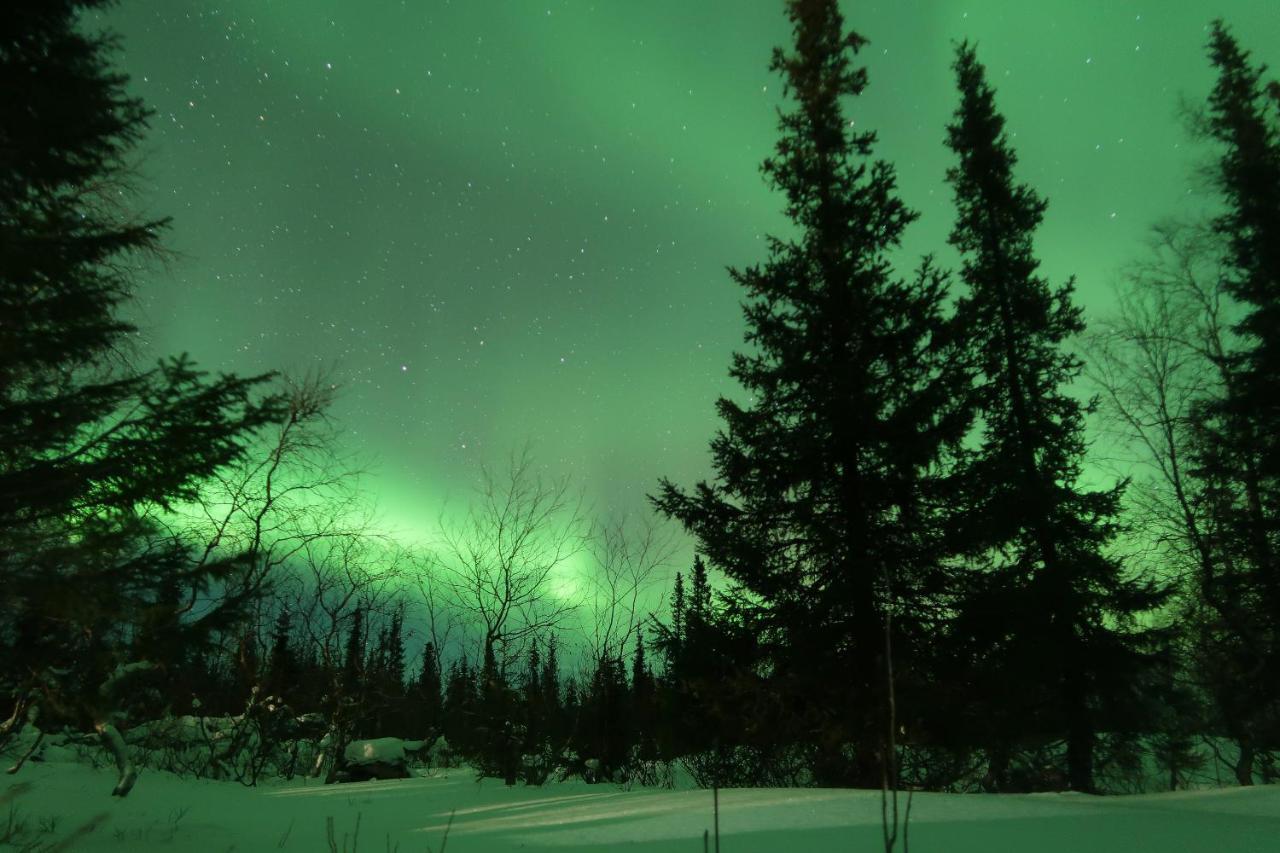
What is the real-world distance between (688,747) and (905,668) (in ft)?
12.9

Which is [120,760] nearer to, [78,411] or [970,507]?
[78,411]

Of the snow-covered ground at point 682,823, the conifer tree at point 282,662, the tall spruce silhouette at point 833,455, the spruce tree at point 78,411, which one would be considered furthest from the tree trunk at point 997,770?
the conifer tree at point 282,662

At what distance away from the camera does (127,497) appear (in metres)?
5.31

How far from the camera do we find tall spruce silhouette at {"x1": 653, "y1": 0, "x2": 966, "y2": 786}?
10500mm

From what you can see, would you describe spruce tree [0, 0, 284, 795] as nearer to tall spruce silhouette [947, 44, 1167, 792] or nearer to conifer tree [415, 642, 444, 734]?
tall spruce silhouette [947, 44, 1167, 792]

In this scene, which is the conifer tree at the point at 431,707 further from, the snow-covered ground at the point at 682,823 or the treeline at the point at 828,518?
the snow-covered ground at the point at 682,823

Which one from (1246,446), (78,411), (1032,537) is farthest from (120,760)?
(1246,446)

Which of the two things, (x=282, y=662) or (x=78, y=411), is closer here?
(x=78, y=411)

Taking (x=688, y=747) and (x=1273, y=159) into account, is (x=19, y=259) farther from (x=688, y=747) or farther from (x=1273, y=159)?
(x=1273, y=159)

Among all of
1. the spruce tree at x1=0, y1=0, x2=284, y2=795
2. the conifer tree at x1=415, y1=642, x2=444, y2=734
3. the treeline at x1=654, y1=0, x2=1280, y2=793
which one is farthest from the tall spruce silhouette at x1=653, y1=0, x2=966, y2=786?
the conifer tree at x1=415, y1=642, x2=444, y2=734

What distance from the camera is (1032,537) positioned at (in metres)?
14.3

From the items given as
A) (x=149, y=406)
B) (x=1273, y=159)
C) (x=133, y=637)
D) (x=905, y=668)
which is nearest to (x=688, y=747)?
(x=905, y=668)

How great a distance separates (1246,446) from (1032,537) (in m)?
5.40

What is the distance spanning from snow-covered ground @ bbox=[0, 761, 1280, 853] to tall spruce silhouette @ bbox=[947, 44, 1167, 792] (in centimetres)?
634
